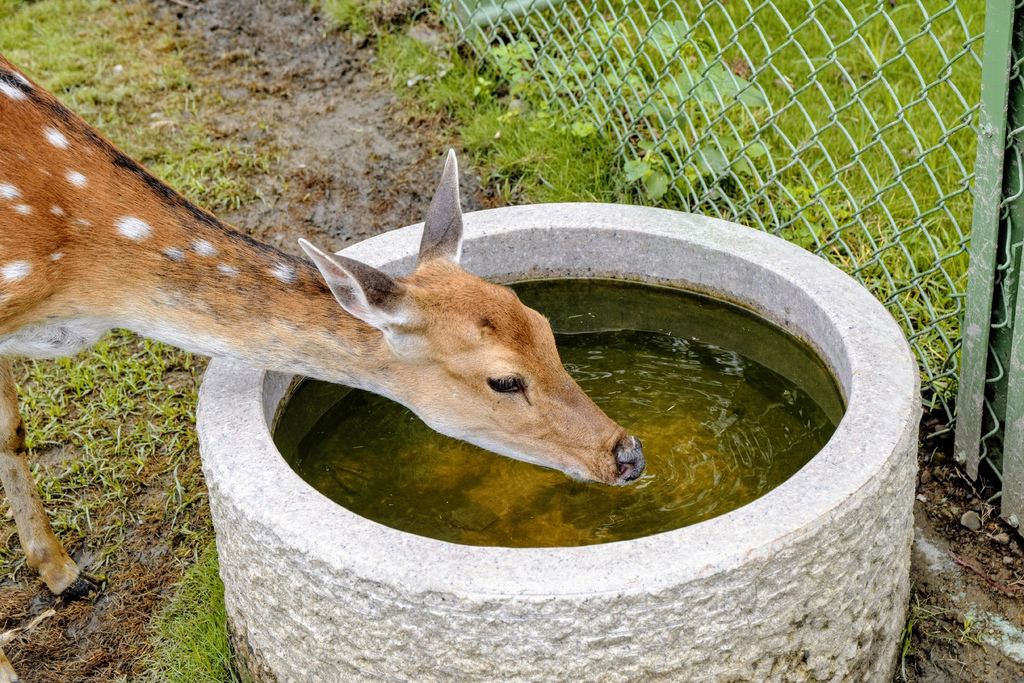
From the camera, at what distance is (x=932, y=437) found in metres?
3.54

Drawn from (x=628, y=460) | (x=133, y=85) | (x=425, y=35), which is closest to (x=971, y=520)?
(x=628, y=460)

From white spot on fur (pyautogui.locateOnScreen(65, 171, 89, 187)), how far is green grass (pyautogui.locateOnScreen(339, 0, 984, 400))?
7.25 feet

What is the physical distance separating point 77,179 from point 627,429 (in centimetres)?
167

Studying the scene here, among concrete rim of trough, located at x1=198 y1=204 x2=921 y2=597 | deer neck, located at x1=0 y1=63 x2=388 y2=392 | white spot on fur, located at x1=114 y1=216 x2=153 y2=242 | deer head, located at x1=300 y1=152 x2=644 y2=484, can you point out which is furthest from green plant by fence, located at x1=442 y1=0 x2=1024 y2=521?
white spot on fur, located at x1=114 y1=216 x2=153 y2=242

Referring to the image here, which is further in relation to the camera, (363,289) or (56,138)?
(56,138)

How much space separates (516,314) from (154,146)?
133 inches

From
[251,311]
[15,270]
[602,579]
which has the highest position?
[15,270]

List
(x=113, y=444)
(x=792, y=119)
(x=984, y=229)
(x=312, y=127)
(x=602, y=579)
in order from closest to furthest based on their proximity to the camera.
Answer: (x=602, y=579), (x=984, y=229), (x=113, y=444), (x=792, y=119), (x=312, y=127)

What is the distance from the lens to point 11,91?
2844mm

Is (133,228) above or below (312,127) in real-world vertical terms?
above

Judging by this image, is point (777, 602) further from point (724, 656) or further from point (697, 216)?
point (697, 216)

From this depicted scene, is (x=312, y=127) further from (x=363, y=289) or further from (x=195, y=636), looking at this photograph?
(x=363, y=289)

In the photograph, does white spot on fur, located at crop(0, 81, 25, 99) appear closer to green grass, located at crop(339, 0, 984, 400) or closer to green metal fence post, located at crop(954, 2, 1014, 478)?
green grass, located at crop(339, 0, 984, 400)

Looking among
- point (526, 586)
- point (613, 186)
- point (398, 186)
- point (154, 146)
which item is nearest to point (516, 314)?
point (526, 586)
